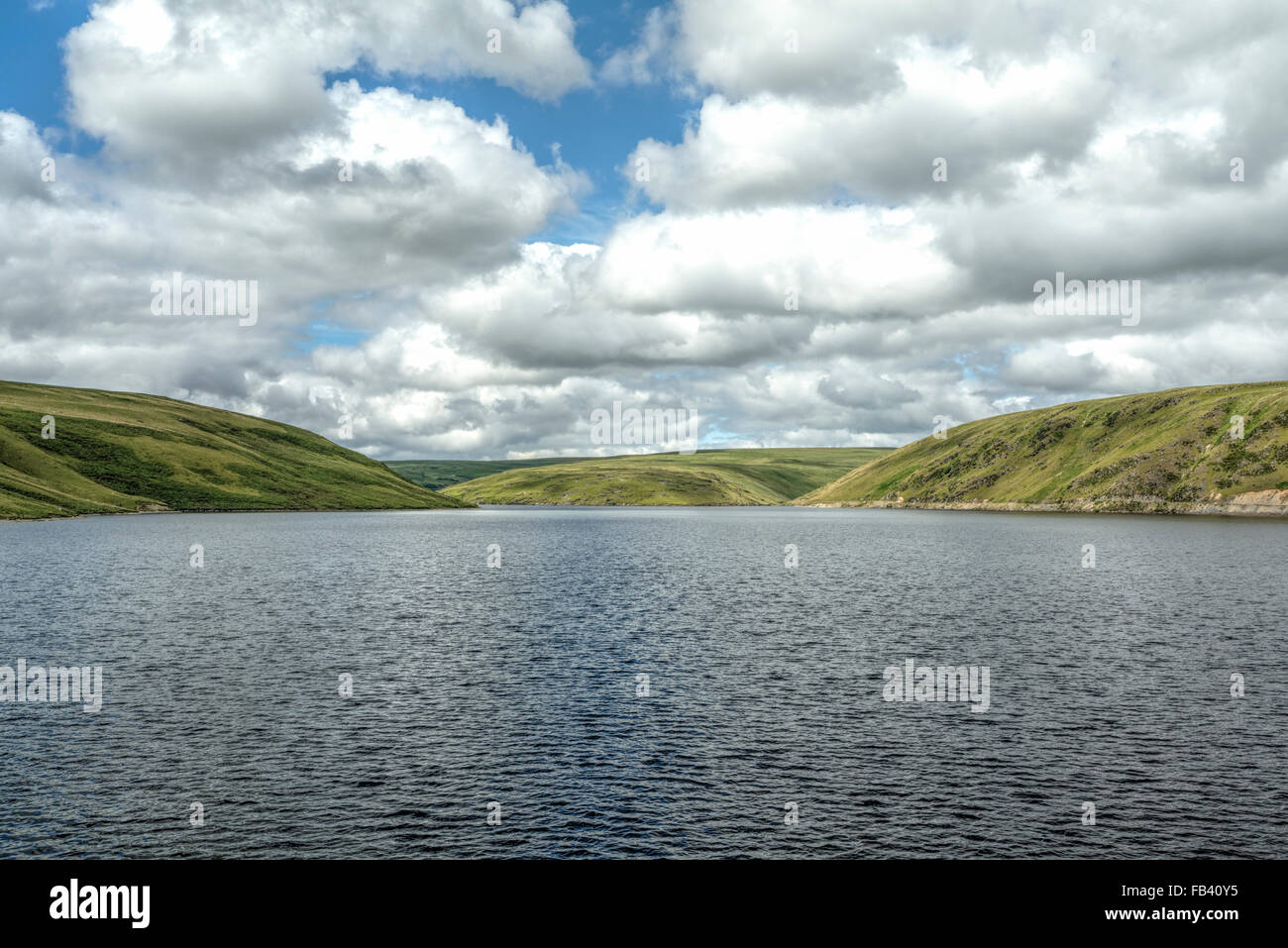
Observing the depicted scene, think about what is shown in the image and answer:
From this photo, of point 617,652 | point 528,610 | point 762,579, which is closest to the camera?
point 617,652

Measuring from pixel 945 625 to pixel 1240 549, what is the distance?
112763mm

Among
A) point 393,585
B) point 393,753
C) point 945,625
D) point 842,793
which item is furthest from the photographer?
point 393,585

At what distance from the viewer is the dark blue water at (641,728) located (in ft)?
101

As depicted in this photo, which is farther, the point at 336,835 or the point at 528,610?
the point at 528,610

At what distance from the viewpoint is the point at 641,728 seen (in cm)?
4406

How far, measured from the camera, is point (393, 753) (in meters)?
39.3

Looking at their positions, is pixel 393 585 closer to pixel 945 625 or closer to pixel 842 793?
pixel 945 625

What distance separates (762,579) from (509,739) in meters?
83.2

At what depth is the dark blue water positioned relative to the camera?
30703mm

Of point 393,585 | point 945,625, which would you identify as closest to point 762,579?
point 945,625

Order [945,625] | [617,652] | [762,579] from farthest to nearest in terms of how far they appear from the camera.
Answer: [762,579]
[945,625]
[617,652]

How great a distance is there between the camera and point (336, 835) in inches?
1192
